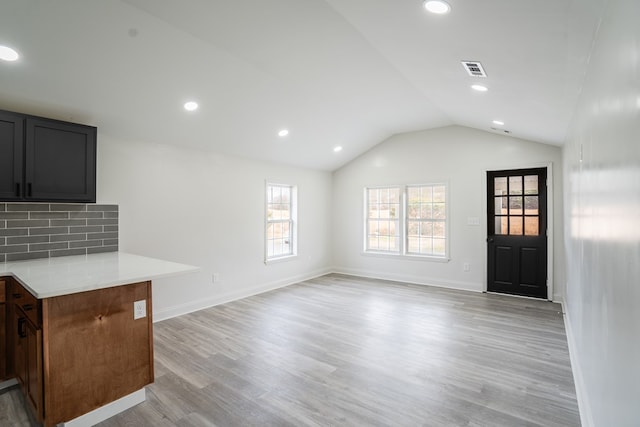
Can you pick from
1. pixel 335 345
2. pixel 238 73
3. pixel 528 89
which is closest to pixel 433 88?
pixel 528 89

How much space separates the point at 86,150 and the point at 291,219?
382cm

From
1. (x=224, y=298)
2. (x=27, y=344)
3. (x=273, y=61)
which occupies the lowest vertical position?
(x=224, y=298)

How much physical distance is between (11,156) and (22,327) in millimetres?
1431

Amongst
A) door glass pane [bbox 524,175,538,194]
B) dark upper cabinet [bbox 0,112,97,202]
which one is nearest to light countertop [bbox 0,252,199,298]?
dark upper cabinet [bbox 0,112,97,202]

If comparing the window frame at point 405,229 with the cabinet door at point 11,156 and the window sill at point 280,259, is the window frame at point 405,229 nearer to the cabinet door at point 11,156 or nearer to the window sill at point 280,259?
the window sill at point 280,259

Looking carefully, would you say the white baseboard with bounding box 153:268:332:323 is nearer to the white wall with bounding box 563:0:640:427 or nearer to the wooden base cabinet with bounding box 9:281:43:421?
the wooden base cabinet with bounding box 9:281:43:421

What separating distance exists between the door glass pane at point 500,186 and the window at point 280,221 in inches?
140

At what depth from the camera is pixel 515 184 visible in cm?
542

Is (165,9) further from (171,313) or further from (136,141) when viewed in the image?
(171,313)

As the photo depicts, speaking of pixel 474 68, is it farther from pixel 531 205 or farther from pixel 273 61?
pixel 531 205

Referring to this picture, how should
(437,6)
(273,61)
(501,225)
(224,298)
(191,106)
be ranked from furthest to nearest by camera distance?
1. (501,225)
2. (224,298)
3. (191,106)
4. (273,61)
5. (437,6)

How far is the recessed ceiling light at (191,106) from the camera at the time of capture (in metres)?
3.74

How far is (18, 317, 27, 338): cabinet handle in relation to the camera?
2276mm

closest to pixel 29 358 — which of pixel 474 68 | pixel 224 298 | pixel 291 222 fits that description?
pixel 224 298
